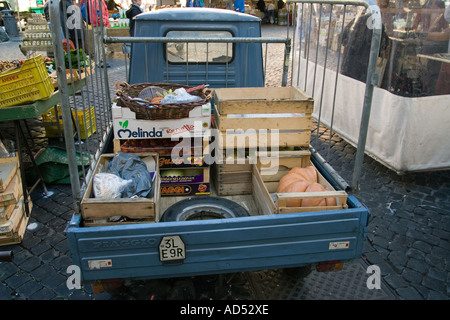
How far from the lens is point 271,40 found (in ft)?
12.8

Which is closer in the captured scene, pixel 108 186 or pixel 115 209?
pixel 115 209

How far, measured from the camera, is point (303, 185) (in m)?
3.01

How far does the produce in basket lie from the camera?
2758mm

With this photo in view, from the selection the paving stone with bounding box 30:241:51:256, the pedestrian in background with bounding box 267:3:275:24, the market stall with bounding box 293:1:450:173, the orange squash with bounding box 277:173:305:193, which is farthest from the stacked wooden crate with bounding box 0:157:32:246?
the pedestrian in background with bounding box 267:3:275:24

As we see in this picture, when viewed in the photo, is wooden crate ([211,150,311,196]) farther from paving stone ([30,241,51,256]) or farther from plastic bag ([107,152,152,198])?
paving stone ([30,241,51,256])

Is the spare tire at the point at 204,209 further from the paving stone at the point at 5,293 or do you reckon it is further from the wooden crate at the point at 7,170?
the wooden crate at the point at 7,170

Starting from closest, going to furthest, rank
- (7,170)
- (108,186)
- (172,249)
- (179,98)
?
(172,249) < (108,186) < (179,98) < (7,170)

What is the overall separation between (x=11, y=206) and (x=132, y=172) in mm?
1866

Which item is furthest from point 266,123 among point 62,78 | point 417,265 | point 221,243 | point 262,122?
point 417,265

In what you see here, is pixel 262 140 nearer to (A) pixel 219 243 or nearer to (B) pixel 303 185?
(B) pixel 303 185

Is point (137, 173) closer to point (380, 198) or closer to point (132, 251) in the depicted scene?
point (132, 251)

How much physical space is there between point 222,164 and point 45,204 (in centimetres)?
256

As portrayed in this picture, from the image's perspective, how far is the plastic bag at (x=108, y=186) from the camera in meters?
2.72

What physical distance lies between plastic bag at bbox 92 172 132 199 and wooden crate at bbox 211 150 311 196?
2.99 feet
